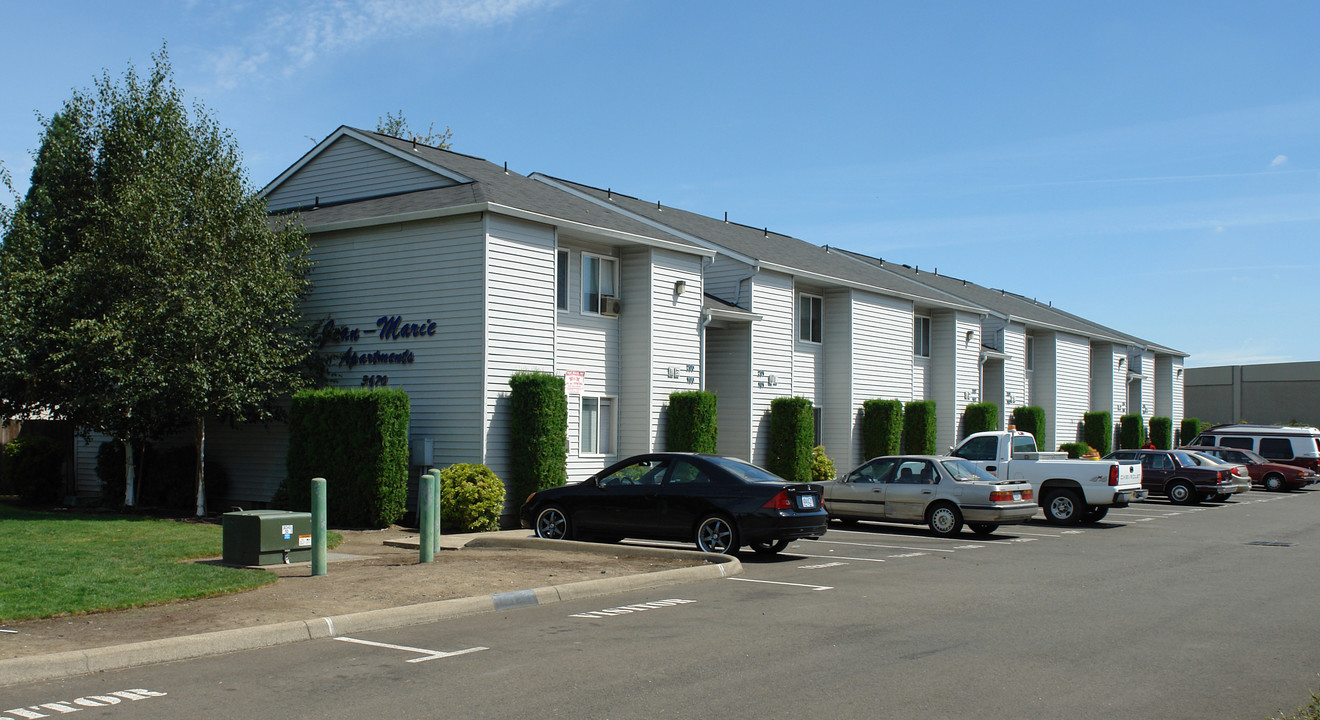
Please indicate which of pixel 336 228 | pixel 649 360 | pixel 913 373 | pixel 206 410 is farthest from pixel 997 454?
pixel 206 410

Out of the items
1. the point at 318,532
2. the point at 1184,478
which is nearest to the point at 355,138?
the point at 318,532

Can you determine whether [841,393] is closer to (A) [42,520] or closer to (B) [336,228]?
(B) [336,228]

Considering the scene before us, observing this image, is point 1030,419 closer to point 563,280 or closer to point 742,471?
point 563,280

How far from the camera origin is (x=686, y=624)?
9633 millimetres

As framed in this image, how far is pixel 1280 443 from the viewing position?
37.0 meters

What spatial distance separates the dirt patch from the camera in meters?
8.72

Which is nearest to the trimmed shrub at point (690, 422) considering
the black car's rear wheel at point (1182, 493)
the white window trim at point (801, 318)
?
the white window trim at point (801, 318)

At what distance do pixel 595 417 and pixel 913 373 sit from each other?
1514 cm

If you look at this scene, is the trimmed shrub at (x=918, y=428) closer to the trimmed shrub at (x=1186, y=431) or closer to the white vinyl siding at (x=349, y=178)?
the white vinyl siding at (x=349, y=178)

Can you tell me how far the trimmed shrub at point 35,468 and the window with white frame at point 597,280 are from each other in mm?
13252

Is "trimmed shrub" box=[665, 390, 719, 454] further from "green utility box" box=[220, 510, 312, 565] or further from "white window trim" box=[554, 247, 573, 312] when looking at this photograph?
"green utility box" box=[220, 510, 312, 565]

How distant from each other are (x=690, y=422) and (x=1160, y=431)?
3846 centimetres

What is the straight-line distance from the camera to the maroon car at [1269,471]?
35250 millimetres

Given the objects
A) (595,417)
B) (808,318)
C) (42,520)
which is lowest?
(42,520)
